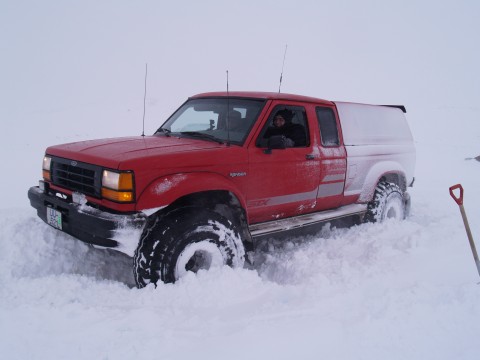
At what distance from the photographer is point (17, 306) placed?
306cm

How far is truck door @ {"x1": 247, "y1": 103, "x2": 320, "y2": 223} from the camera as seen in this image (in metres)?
4.11

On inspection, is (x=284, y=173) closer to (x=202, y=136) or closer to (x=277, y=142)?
(x=277, y=142)

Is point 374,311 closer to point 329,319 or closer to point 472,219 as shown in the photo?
point 329,319

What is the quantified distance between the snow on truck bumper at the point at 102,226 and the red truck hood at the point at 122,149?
42 cm

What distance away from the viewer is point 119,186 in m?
3.20

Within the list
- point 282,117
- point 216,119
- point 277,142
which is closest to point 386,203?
point 282,117

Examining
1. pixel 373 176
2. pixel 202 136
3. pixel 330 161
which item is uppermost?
pixel 202 136

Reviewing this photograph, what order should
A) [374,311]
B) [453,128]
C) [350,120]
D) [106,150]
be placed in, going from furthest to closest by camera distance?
[453,128] < [350,120] < [106,150] < [374,311]

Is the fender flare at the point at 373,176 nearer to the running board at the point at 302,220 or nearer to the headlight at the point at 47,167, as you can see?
the running board at the point at 302,220

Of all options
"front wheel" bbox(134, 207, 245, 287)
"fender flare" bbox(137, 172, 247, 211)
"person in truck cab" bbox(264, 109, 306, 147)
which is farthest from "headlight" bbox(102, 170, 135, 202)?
"person in truck cab" bbox(264, 109, 306, 147)

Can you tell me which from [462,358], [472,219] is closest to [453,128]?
[472,219]

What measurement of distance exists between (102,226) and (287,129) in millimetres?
2385

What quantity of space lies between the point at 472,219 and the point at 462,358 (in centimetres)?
413

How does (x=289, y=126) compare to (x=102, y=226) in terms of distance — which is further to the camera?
(x=289, y=126)
